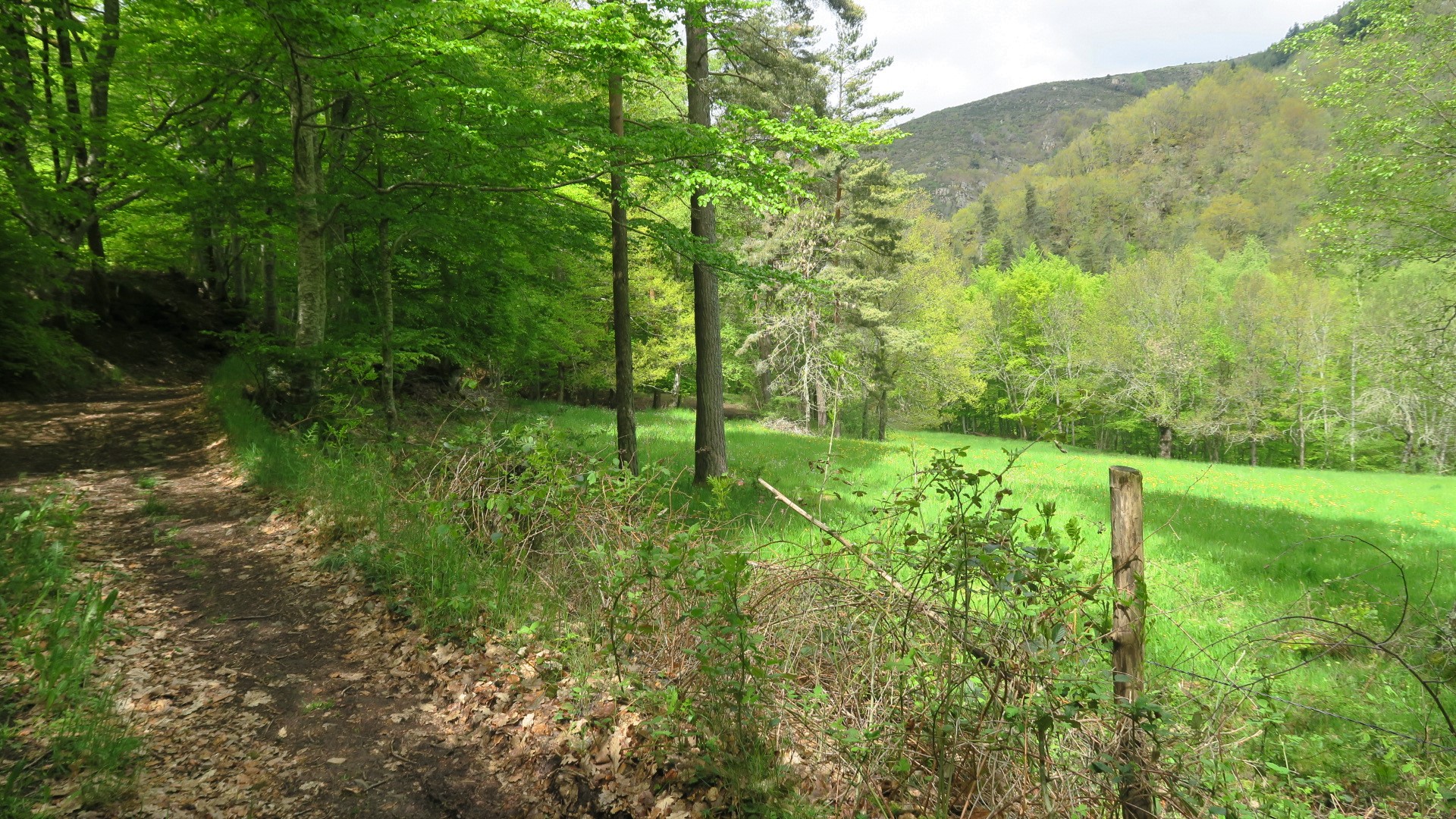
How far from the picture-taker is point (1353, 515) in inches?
484

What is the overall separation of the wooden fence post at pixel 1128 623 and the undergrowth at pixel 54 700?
483 cm

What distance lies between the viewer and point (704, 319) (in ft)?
32.7

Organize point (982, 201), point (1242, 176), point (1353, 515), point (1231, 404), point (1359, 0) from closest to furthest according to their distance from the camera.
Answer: point (1359, 0)
point (1353, 515)
point (1231, 404)
point (1242, 176)
point (982, 201)

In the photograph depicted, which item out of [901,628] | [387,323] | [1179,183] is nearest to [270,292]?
[387,323]

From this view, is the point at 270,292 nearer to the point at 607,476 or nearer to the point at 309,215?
the point at 309,215

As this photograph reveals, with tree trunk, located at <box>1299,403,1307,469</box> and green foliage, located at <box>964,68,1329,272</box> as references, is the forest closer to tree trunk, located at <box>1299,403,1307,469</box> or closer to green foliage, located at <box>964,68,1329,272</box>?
tree trunk, located at <box>1299,403,1307,469</box>

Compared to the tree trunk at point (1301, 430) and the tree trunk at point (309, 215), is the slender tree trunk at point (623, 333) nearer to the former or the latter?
the tree trunk at point (309, 215)

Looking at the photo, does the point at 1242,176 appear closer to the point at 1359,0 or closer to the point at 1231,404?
the point at 1231,404

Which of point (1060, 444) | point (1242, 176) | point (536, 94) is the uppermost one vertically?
point (1242, 176)

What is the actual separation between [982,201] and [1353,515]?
89.3 meters

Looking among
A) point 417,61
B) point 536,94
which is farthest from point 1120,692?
point 536,94

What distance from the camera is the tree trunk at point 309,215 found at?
873cm

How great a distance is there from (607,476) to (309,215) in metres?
6.92

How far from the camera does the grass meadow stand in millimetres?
4188
